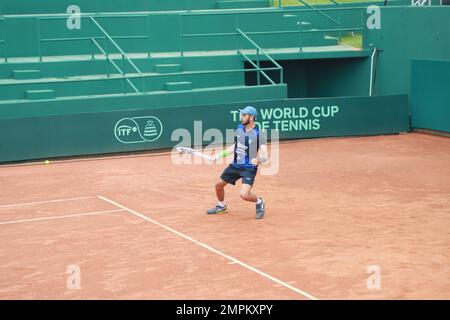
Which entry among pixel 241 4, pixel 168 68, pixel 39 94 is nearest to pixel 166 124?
pixel 39 94

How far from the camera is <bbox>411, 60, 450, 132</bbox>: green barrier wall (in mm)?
25891

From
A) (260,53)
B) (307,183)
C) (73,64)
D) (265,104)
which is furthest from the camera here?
(260,53)

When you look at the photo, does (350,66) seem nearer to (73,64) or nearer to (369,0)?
(369,0)

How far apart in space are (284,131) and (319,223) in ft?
35.8

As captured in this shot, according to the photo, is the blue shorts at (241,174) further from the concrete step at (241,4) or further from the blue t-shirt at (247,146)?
the concrete step at (241,4)

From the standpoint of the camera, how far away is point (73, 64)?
27047mm

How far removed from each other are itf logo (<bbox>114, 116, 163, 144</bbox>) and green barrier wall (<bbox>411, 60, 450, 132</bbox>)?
848 cm

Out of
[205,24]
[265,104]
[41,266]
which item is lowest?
[41,266]

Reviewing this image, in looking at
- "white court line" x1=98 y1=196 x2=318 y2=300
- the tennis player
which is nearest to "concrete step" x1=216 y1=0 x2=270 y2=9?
"white court line" x1=98 y1=196 x2=318 y2=300

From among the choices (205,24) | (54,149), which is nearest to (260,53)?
(205,24)

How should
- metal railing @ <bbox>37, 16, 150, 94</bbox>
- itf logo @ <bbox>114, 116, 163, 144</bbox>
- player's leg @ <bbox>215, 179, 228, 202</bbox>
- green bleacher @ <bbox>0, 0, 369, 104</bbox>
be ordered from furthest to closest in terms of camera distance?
green bleacher @ <bbox>0, 0, 369, 104</bbox>
metal railing @ <bbox>37, 16, 150, 94</bbox>
itf logo @ <bbox>114, 116, 163, 144</bbox>
player's leg @ <bbox>215, 179, 228, 202</bbox>

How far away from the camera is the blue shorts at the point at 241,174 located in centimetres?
1512

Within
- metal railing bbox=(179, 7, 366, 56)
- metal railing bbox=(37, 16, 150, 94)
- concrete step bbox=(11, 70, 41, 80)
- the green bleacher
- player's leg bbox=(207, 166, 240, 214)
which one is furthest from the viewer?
metal railing bbox=(179, 7, 366, 56)

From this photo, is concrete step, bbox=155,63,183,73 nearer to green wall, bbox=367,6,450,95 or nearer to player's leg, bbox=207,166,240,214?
green wall, bbox=367,6,450,95
